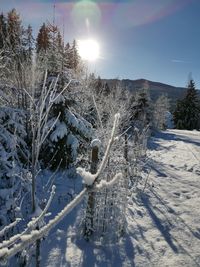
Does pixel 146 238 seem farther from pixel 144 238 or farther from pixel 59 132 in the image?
pixel 59 132

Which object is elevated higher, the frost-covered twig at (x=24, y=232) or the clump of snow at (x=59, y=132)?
the frost-covered twig at (x=24, y=232)

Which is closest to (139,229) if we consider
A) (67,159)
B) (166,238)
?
(166,238)

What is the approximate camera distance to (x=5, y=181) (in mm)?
6035

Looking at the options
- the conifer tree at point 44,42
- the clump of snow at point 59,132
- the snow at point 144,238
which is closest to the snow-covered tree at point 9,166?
the snow at point 144,238

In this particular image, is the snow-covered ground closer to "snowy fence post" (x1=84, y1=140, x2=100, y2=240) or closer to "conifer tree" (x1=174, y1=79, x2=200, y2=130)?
"snowy fence post" (x1=84, y1=140, x2=100, y2=240)

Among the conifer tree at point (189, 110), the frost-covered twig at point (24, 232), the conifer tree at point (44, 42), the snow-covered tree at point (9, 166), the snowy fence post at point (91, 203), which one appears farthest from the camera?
the conifer tree at point (189, 110)

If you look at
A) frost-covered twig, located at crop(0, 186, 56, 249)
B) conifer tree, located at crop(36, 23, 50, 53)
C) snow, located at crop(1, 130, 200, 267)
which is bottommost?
snow, located at crop(1, 130, 200, 267)

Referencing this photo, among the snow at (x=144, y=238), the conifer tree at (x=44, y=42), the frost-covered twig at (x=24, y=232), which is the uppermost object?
the conifer tree at (x=44, y=42)

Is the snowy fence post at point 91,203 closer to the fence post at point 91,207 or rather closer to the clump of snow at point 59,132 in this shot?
the fence post at point 91,207

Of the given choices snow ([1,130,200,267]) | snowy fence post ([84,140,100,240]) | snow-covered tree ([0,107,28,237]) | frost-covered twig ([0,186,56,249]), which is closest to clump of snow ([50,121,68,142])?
snow ([1,130,200,267])

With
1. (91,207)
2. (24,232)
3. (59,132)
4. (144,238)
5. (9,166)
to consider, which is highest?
(24,232)

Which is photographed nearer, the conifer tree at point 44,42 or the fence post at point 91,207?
the fence post at point 91,207

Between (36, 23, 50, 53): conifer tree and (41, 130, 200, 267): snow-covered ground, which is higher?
(36, 23, 50, 53): conifer tree

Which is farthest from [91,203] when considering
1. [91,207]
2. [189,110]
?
[189,110]
